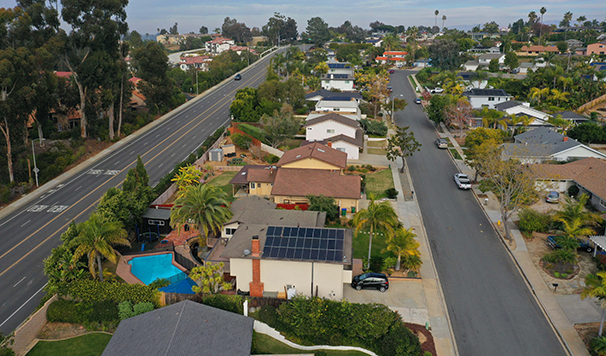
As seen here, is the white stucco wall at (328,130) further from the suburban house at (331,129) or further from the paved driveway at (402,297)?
the paved driveway at (402,297)

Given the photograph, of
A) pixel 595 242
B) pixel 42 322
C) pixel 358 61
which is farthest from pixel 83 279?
pixel 358 61

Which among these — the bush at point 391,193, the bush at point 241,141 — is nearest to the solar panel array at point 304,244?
the bush at point 391,193

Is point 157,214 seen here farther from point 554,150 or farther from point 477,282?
point 554,150

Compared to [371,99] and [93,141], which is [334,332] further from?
[371,99]

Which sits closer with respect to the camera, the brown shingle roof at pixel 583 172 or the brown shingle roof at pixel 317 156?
the brown shingle roof at pixel 583 172

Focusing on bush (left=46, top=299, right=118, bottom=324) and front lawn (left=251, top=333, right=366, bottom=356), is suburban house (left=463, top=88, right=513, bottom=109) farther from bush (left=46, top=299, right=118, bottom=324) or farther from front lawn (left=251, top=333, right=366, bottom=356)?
bush (left=46, top=299, right=118, bottom=324)

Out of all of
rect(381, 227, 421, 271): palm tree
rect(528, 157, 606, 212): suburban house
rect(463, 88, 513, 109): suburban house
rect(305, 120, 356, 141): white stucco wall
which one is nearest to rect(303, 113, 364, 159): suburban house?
rect(305, 120, 356, 141): white stucco wall
